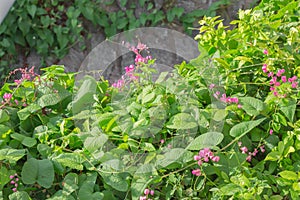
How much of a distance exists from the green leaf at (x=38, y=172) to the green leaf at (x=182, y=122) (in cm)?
32

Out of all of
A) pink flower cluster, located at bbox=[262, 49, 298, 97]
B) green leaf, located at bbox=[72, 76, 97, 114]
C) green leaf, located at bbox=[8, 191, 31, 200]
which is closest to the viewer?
green leaf, located at bbox=[8, 191, 31, 200]

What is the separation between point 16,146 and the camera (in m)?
1.51

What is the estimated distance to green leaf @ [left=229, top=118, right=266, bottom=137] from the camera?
4.62ft

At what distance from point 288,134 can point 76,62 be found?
9.07ft

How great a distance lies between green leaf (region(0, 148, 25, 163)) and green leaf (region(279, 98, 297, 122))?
2.16 feet

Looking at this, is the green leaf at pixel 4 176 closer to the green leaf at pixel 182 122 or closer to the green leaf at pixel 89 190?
the green leaf at pixel 89 190

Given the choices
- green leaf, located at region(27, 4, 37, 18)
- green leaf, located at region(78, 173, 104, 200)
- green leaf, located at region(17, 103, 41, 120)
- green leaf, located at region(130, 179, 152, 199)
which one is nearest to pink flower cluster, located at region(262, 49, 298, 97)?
green leaf, located at region(130, 179, 152, 199)

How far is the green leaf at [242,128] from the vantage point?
1409mm

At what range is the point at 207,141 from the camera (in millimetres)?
1380

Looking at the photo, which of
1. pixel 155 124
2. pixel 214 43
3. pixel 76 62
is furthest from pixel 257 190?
pixel 76 62

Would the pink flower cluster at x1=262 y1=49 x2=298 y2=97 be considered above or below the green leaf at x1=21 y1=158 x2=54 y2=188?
above

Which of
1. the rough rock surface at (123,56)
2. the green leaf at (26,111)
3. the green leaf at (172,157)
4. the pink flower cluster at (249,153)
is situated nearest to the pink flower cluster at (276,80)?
the pink flower cluster at (249,153)

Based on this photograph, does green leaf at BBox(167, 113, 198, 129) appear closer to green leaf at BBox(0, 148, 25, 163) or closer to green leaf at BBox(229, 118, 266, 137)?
green leaf at BBox(229, 118, 266, 137)

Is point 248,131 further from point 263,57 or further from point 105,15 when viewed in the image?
point 105,15
